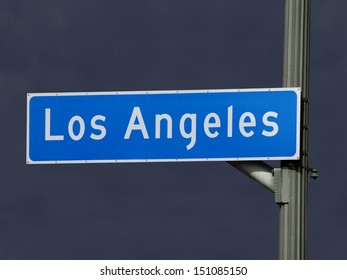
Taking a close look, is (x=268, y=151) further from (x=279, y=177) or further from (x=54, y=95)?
(x=54, y=95)

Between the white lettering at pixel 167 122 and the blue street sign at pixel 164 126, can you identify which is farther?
the white lettering at pixel 167 122

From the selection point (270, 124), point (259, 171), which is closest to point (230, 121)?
point (270, 124)

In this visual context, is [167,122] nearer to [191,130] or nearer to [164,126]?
[164,126]

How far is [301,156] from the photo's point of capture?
12.8 metres

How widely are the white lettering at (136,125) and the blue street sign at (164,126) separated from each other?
0.04ft

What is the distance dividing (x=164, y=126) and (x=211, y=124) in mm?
518

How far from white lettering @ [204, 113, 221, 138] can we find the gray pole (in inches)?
32.0

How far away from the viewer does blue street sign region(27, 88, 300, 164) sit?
12.7m

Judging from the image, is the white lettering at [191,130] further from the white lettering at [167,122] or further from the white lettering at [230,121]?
the white lettering at [230,121]

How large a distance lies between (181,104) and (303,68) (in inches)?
55.6

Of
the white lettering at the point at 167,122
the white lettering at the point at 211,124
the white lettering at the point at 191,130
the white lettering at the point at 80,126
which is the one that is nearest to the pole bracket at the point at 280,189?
the white lettering at the point at 211,124

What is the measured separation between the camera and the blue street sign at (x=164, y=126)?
12734mm

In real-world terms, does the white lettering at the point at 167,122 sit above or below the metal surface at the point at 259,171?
above
